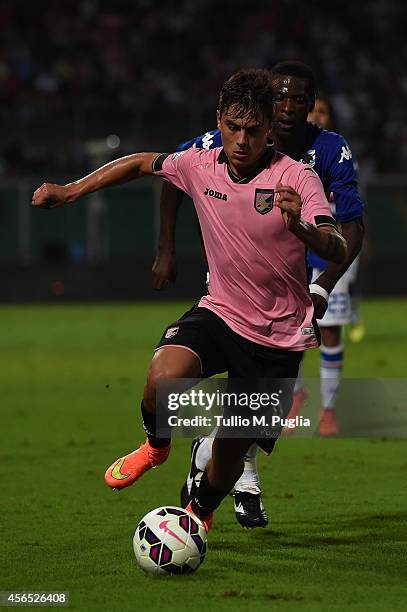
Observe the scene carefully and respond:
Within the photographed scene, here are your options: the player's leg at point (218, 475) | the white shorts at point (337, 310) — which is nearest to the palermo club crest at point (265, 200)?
the player's leg at point (218, 475)

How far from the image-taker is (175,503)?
23.9 ft

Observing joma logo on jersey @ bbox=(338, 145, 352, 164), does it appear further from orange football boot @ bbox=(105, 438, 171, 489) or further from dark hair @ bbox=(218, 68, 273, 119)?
orange football boot @ bbox=(105, 438, 171, 489)

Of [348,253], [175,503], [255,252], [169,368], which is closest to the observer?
[169,368]

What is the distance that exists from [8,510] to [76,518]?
44 cm

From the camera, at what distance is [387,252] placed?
2586 cm

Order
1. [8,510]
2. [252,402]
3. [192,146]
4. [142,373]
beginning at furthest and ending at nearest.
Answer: [142,373]
[8,510]
[192,146]
[252,402]

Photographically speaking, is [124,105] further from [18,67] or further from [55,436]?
[55,436]

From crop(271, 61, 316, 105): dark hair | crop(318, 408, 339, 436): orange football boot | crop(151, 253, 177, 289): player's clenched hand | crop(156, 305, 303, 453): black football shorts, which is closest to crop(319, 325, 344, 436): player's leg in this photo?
crop(318, 408, 339, 436): orange football boot

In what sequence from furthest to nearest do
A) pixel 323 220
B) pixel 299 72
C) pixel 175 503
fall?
pixel 175 503, pixel 299 72, pixel 323 220

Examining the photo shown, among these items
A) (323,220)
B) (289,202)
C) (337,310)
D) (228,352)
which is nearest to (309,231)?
(289,202)

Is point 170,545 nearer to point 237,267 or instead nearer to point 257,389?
point 257,389

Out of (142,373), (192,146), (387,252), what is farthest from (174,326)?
(387,252)

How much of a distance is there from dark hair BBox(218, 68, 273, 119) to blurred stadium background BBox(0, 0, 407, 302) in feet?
60.6

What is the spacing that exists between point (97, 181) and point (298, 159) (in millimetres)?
1163
